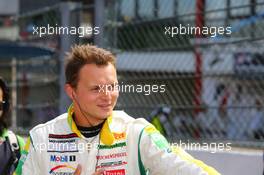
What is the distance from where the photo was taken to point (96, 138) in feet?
9.96

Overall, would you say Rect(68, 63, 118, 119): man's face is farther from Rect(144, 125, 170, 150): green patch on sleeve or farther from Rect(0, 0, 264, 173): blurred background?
Rect(0, 0, 264, 173): blurred background

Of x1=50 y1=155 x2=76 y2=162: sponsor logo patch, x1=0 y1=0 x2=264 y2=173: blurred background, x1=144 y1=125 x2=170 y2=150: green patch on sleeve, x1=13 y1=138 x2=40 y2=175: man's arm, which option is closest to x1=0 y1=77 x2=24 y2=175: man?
x1=13 y1=138 x2=40 y2=175: man's arm

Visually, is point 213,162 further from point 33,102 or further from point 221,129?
point 33,102

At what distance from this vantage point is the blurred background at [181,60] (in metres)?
5.44

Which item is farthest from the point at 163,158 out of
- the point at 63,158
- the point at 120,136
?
the point at 63,158

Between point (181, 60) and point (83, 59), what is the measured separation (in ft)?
9.21

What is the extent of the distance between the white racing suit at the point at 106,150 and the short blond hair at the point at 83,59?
205 mm

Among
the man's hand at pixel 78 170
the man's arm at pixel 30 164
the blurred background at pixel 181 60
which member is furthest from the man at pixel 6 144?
the blurred background at pixel 181 60

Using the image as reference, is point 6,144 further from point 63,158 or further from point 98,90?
point 98,90

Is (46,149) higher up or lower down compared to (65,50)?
lower down

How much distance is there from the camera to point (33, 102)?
7285 millimetres

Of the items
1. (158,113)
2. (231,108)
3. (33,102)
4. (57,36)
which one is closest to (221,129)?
(231,108)

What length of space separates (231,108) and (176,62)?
2.29 ft

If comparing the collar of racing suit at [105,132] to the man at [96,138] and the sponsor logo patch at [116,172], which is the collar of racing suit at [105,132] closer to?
the man at [96,138]
